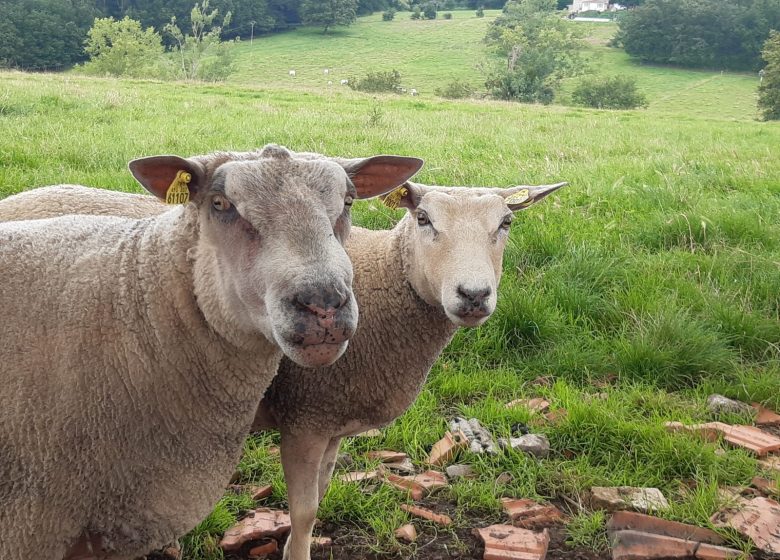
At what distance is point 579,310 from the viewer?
15.1 feet

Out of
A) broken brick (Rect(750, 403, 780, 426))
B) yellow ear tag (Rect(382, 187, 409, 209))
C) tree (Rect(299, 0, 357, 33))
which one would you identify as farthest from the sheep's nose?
tree (Rect(299, 0, 357, 33))

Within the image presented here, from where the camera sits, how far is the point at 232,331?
6.68 feet

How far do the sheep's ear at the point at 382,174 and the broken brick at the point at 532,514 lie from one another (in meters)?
1.64

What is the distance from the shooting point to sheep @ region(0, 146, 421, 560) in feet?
6.04

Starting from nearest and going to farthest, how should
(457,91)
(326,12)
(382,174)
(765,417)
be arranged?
1. (382,174)
2. (765,417)
3. (457,91)
4. (326,12)

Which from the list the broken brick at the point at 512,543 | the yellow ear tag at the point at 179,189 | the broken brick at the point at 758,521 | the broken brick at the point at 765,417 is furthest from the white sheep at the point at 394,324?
the broken brick at the point at 765,417

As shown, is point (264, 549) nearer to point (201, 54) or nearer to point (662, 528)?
point (662, 528)

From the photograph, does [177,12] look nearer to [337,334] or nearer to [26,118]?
[26,118]

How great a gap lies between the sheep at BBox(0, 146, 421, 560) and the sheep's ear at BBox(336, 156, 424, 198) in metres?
0.30

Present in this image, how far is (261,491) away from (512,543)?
1211mm

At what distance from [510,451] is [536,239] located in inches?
91.6

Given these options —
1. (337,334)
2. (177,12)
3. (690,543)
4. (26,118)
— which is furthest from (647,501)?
(177,12)

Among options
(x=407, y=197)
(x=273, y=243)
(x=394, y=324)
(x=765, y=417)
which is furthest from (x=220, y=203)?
(x=765, y=417)

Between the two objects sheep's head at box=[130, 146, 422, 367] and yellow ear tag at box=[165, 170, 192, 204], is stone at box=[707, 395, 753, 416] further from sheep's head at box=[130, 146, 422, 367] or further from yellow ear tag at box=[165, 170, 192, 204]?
yellow ear tag at box=[165, 170, 192, 204]
